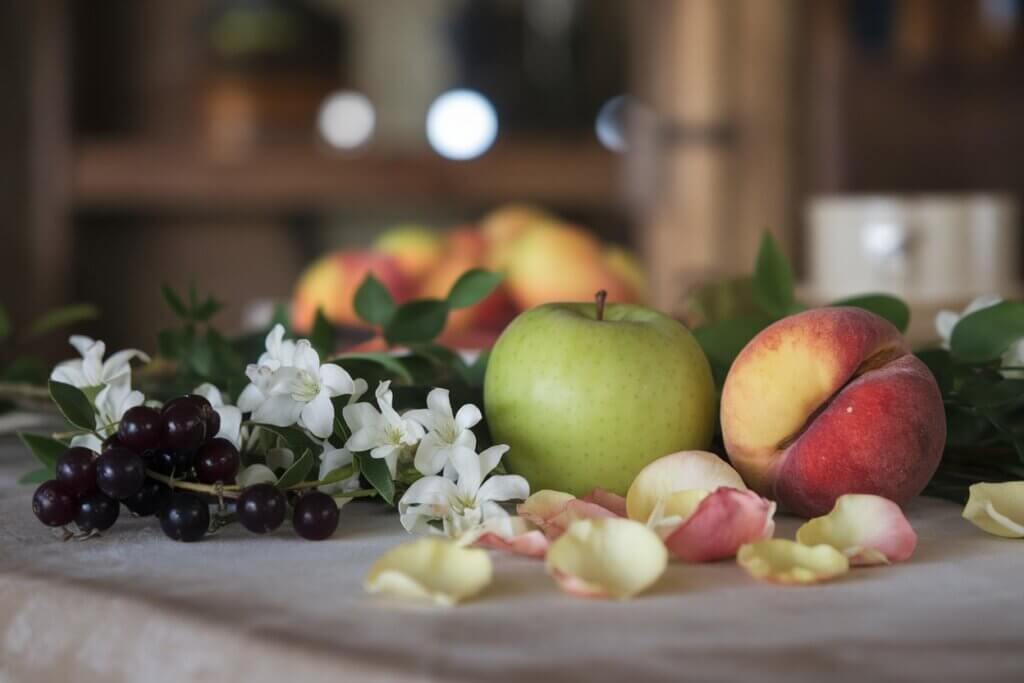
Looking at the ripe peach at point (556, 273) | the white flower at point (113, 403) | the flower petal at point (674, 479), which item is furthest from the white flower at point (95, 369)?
the ripe peach at point (556, 273)

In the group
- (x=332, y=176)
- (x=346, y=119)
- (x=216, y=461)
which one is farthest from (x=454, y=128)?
(x=216, y=461)

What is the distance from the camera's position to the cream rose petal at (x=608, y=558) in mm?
361

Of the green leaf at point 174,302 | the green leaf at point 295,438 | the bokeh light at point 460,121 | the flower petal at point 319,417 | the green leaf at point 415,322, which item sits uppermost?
the bokeh light at point 460,121

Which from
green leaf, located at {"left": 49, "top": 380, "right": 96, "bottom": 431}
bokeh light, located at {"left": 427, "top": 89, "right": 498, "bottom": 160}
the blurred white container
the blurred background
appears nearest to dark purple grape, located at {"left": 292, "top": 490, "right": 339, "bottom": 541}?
green leaf, located at {"left": 49, "top": 380, "right": 96, "bottom": 431}

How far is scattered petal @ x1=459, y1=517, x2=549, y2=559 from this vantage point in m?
0.41

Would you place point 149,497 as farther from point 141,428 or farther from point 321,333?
point 321,333

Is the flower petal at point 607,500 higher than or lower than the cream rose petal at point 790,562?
lower

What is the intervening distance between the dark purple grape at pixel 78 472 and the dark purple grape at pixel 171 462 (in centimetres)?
2

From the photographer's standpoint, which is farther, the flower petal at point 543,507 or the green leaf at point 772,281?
the green leaf at point 772,281

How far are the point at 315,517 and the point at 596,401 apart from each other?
13cm

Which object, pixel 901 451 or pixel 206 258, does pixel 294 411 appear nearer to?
pixel 901 451

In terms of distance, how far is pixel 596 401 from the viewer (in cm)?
51

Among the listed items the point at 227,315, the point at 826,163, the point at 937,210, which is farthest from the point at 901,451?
the point at 227,315

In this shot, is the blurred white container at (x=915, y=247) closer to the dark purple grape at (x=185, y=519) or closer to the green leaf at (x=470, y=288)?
the green leaf at (x=470, y=288)
